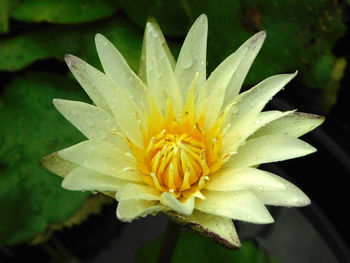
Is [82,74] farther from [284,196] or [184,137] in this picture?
[284,196]

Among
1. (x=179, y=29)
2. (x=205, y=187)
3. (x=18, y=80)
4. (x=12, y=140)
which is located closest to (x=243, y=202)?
(x=205, y=187)

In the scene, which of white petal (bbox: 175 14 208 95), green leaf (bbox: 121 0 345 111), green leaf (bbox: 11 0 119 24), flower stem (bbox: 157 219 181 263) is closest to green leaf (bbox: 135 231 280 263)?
flower stem (bbox: 157 219 181 263)

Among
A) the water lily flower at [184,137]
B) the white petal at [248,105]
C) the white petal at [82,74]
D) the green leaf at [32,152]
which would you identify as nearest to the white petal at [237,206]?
the water lily flower at [184,137]

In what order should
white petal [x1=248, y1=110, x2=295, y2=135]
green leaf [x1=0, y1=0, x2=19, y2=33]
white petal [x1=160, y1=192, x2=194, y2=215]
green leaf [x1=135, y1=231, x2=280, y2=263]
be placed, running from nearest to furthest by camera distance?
white petal [x1=160, y1=192, x2=194, y2=215] < white petal [x1=248, y1=110, x2=295, y2=135] < green leaf [x1=0, y1=0, x2=19, y2=33] < green leaf [x1=135, y1=231, x2=280, y2=263]

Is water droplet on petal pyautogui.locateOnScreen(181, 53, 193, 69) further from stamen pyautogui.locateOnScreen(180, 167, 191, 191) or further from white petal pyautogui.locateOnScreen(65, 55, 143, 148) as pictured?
stamen pyautogui.locateOnScreen(180, 167, 191, 191)

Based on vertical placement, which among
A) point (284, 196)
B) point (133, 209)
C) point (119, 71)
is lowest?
point (284, 196)

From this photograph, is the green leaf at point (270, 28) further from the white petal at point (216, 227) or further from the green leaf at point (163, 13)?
the white petal at point (216, 227)

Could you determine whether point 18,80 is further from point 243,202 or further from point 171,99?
point 243,202

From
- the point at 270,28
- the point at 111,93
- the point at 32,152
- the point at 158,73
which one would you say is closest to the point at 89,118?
the point at 111,93
